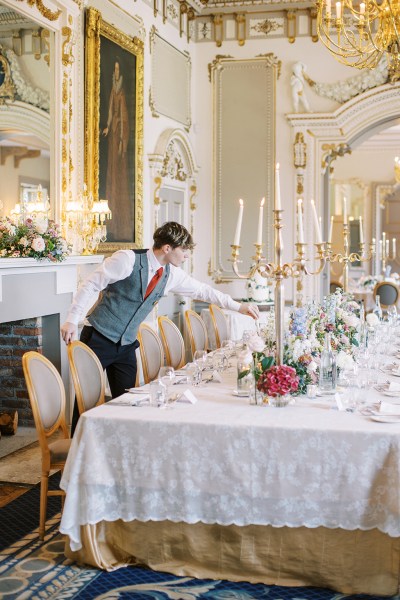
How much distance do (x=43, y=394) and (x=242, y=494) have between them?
3.79ft

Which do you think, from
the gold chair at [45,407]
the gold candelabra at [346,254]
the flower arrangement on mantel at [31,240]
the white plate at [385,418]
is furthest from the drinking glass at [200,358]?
the flower arrangement on mantel at [31,240]

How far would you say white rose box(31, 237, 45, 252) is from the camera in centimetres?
561

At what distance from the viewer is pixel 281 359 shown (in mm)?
3777

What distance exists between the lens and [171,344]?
6.01m

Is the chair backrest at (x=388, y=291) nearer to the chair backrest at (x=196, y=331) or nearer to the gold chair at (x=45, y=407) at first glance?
the chair backrest at (x=196, y=331)

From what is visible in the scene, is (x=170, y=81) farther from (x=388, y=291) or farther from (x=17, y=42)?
(x=388, y=291)

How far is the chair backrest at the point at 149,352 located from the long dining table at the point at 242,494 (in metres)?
1.75

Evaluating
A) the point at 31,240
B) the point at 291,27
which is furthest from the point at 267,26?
the point at 31,240

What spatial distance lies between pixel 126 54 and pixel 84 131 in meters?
1.39

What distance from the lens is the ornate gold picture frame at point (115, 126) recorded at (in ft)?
22.7

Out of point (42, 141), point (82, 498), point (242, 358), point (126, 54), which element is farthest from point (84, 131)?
point (82, 498)

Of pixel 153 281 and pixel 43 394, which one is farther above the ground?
pixel 153 281

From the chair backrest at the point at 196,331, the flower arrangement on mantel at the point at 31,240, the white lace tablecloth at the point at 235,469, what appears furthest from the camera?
the chair backrest at the point at 196,331

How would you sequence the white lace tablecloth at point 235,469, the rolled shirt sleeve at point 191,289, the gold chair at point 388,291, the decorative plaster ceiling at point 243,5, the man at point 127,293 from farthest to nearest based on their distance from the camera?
the gold chair at point 388,291 < the decorative plaster ceiling at point 243,5 < the rolled shirt sleeve at point 191,289 < the man at point 127,293 < the white lace tablecloth at point 235,469
